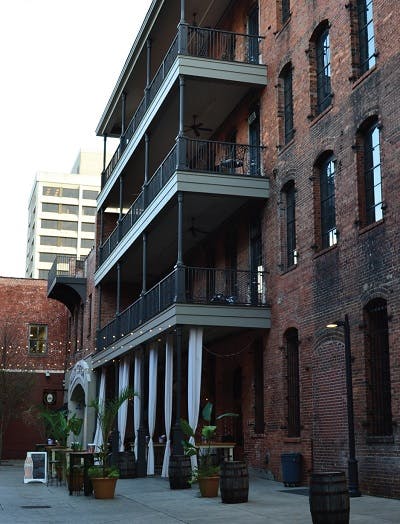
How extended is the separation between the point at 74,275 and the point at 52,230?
238ft

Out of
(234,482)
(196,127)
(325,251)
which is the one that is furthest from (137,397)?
(234,482)

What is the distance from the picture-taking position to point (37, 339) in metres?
42.3

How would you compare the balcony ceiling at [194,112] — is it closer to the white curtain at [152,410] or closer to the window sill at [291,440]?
the white curtain at [152,410]

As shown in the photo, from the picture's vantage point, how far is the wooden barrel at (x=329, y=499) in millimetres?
10664

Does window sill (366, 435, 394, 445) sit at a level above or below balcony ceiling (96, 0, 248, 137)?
below

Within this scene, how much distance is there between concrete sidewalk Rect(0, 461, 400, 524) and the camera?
486 inches

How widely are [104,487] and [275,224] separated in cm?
773

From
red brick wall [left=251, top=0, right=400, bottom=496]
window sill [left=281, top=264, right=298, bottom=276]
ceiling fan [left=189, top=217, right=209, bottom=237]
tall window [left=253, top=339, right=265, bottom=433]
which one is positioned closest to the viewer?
red brick wall [left=251, top=0, right=400, bottom=496]

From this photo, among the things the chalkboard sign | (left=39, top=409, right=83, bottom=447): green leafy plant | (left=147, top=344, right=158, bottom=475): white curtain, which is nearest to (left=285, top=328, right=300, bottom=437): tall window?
(left=147, top=344, right=158, bottom=475): white curtain

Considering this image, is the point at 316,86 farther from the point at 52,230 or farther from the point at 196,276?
the point at 52,230

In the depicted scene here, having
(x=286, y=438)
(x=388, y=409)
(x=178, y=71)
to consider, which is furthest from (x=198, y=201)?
(x=388, y=409)

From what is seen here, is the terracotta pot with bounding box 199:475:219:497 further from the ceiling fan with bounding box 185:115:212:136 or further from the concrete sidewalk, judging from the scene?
the ceiling fan with bounding box 185:115:212:136

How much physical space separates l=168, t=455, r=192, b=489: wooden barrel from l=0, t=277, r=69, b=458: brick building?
911 inches

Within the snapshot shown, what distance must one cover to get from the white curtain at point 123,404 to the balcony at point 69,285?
11.1m
